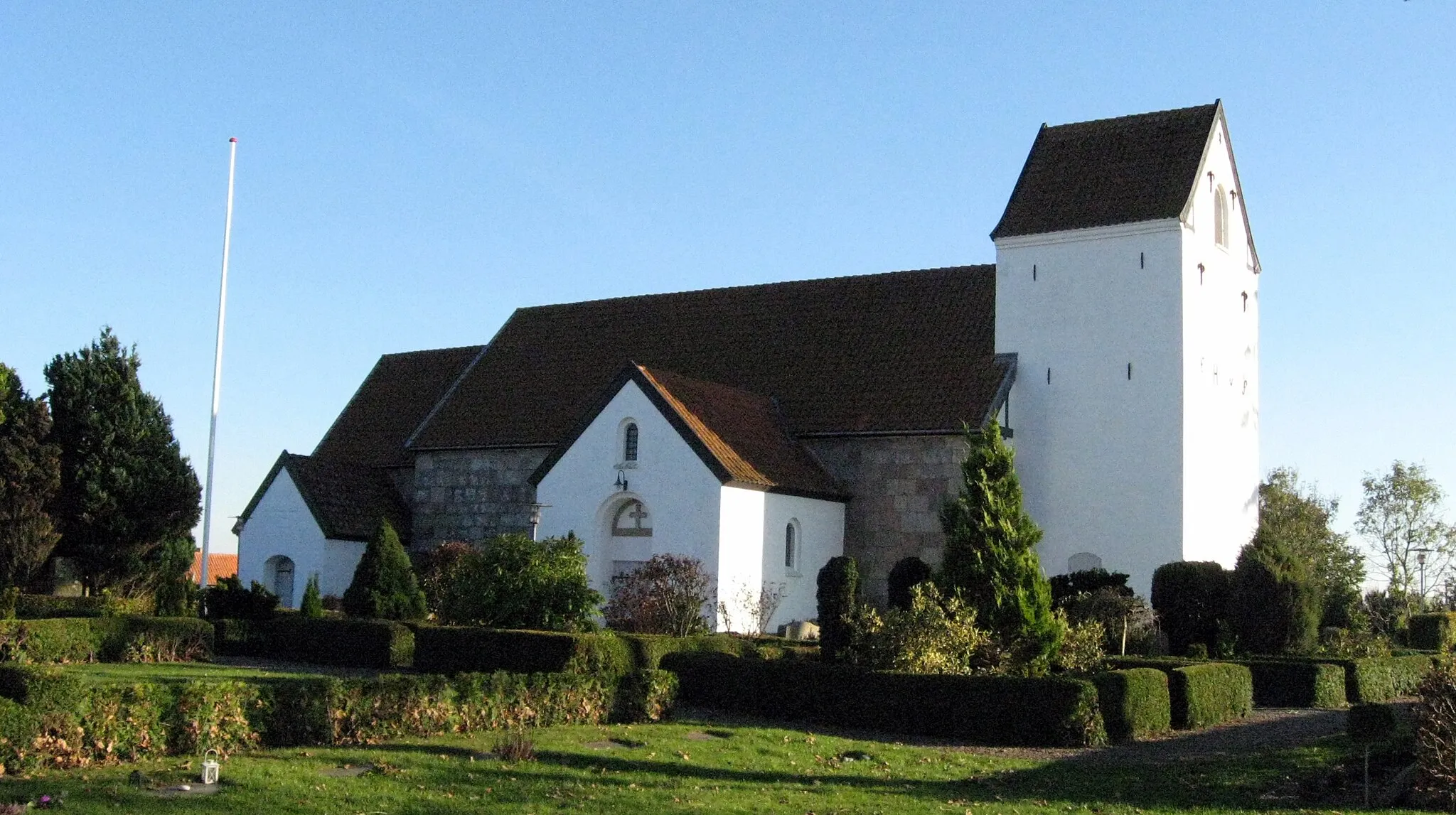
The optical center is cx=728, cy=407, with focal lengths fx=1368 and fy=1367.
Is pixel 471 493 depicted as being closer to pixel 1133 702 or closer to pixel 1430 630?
pixel 1133 702

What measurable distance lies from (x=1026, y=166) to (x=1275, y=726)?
17.1 metres

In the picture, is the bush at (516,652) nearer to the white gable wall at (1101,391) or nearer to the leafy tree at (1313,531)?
the white gable wall at (1101,391)

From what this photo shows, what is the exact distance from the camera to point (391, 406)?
40.2 m

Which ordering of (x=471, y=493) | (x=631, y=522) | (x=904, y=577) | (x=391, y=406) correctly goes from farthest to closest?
1. (x=391, y=406)
2. (x=471, y=493)
3. (x=631, y=522)
4. (x=904, y=577)

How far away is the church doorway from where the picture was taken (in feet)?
112

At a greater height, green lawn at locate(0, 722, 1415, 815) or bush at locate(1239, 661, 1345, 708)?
bush at locate(1239, 661, 1345, 708)

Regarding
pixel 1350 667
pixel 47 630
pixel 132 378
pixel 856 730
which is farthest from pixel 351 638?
pixel 1350 667

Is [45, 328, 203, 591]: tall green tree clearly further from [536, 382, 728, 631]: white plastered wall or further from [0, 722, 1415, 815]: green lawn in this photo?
[0, 722, 1415, 815]: green lawn

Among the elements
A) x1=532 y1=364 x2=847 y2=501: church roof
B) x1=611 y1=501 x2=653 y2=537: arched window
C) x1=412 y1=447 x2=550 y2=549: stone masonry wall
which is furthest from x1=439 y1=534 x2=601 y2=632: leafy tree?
x1=412 y1=447 x2=550 y2=549: stone masonry wall

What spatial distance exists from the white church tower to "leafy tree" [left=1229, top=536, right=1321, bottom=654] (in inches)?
80.2

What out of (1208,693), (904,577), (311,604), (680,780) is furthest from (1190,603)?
(680,780)

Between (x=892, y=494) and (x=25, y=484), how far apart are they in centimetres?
1976

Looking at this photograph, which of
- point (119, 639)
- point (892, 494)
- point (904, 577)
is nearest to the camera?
point (119, 639)

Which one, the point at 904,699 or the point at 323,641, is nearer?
the point at 904,699
